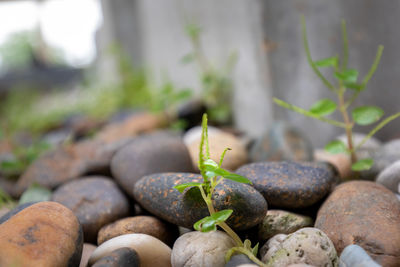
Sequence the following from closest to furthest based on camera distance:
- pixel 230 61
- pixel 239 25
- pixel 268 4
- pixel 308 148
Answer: pixel 308 148, pixel 268 4, pixel 239 25, pixel 230 61

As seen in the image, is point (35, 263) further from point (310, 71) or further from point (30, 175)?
point (310, 71)

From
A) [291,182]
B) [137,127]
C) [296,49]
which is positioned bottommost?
[137,127]

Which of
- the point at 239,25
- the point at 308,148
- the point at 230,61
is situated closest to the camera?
the point at 308,148

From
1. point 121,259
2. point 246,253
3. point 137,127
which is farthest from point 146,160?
point 137,127

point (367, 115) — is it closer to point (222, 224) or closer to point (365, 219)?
point (365, 219)

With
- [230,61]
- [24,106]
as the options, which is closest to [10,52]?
[24,106]

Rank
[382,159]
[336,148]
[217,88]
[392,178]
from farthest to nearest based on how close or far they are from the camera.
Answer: [217,88], [382,159], [336,148], [392,178]
